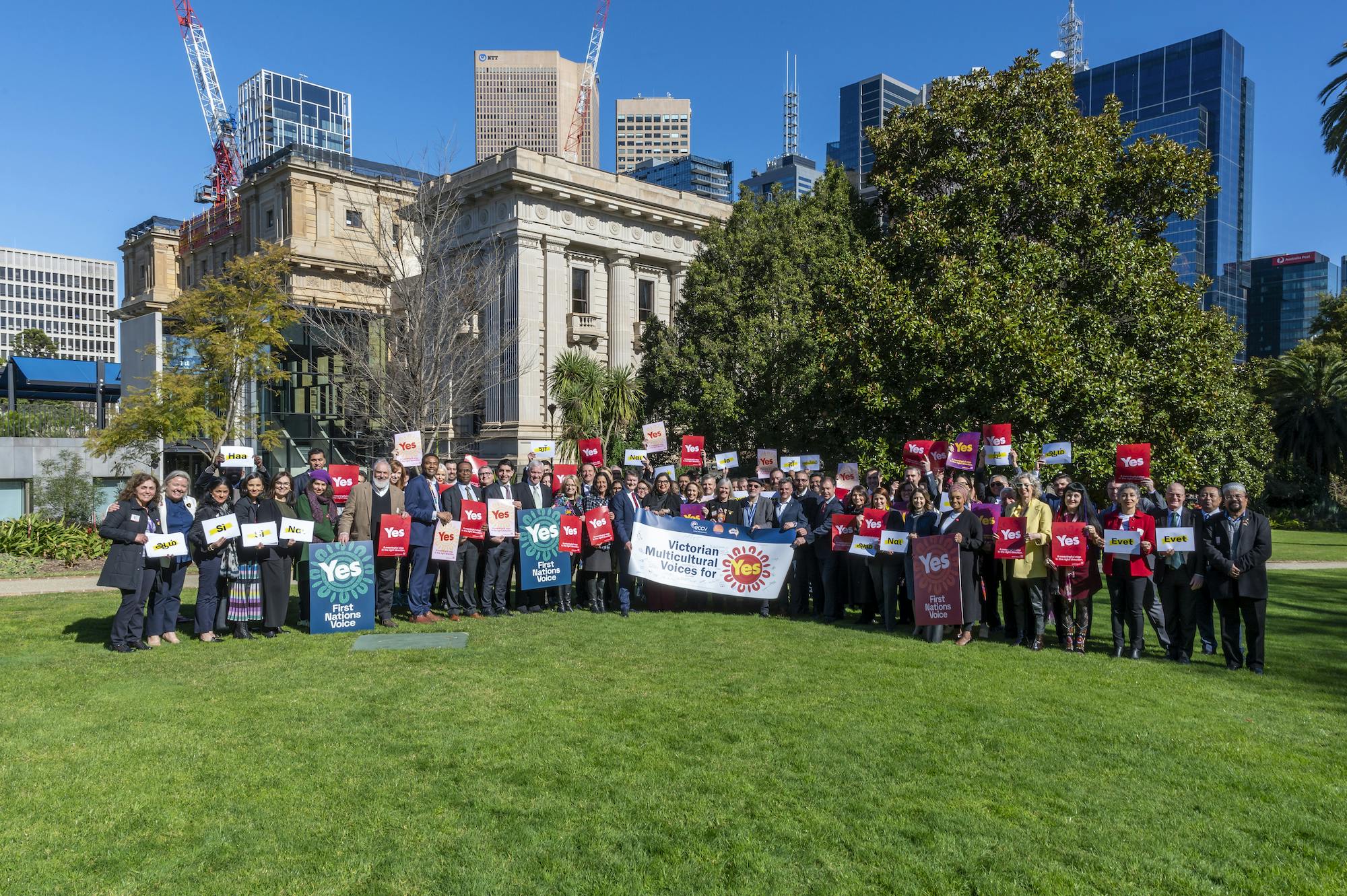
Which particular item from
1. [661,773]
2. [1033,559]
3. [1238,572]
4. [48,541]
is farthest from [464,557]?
[48,541]

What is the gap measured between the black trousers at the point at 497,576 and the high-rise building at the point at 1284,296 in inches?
7953

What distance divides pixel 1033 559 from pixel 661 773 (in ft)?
21.0

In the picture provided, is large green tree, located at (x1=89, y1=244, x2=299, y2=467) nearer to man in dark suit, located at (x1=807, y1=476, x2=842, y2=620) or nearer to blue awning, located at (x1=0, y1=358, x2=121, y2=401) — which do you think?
blue awning, located at (x1=0, y1=358, x2=121, y2=401)

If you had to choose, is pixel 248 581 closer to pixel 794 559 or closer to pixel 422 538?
pixel 422 538

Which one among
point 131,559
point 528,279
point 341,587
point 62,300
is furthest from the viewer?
point 62,300

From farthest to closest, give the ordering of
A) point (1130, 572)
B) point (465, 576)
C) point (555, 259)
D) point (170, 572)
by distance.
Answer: point (555, 259) < point (465, 576) < point (170, 572) < point (1130, 572)

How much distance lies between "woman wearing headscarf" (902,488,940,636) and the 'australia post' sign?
6.96 meters

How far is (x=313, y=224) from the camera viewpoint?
183 feet

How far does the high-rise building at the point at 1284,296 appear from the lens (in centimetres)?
17775

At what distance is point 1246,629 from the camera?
961 centimetres

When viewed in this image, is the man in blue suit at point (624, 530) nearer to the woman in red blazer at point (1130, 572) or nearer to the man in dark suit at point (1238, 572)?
the woman in red blazer at point (1130, 572)

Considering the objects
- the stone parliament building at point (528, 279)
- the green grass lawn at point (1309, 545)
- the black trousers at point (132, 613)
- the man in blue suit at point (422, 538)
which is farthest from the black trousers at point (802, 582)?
the stone parliament building at point (528, 279)

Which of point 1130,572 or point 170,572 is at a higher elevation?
point 1130,572

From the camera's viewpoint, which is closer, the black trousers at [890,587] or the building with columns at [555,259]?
the black trousers at [890,587]
